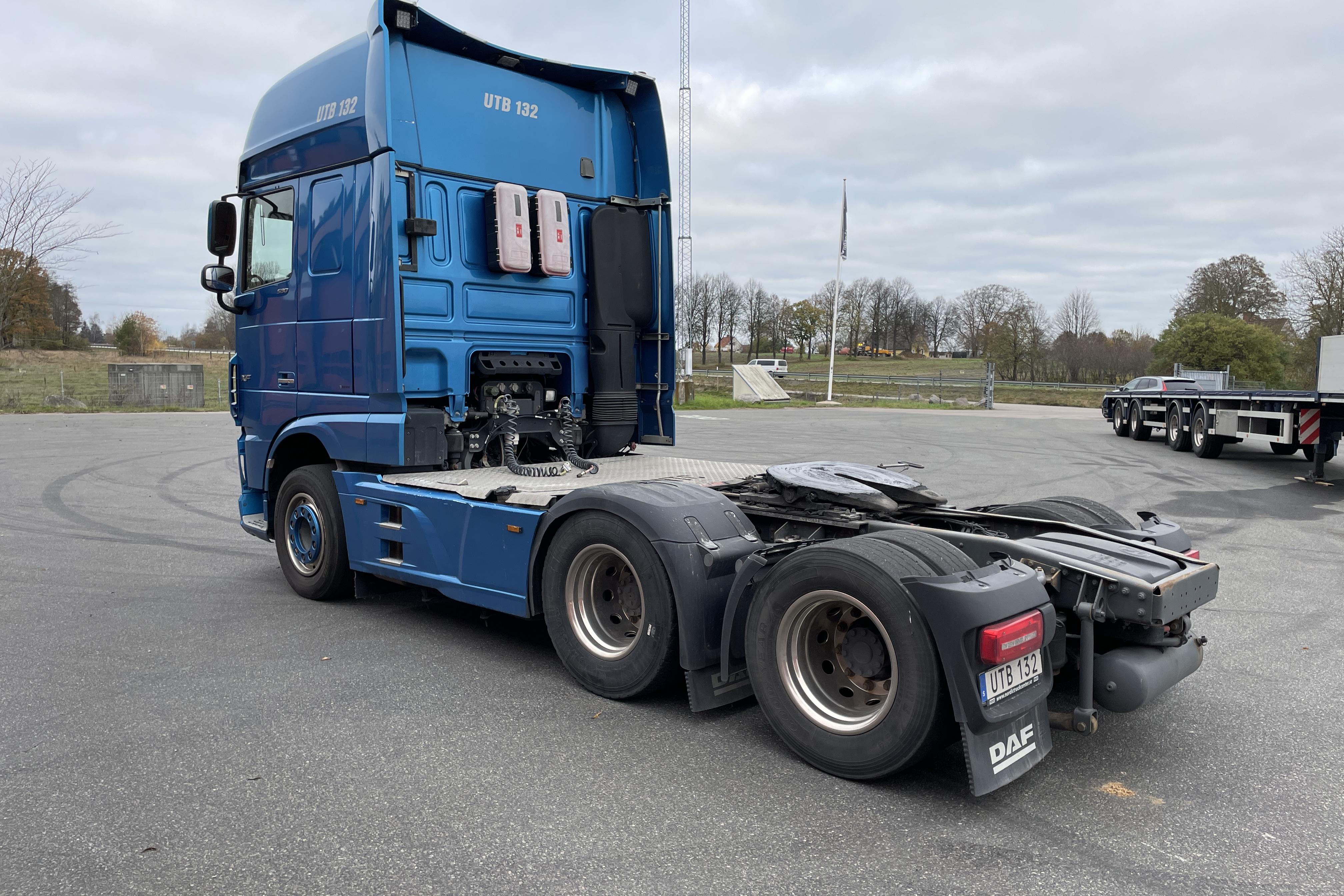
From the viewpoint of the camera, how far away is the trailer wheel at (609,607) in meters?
4.07

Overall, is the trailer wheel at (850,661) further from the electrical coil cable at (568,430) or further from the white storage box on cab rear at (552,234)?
the white storage box on cab rear at (552,234)

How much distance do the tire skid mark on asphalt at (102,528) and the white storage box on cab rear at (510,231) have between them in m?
3.80

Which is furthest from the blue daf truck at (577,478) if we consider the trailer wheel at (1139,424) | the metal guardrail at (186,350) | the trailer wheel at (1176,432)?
the metal guardrail at (186,350)

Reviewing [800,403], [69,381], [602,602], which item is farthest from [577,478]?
[69,381]

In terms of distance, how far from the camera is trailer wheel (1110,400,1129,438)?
861 inches

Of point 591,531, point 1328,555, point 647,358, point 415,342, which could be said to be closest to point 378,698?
point 591,531

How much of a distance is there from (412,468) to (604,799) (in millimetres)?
2980

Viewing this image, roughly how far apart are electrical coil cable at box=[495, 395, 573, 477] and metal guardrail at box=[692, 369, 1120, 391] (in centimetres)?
3925

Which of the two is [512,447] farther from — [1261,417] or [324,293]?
[1261,417]

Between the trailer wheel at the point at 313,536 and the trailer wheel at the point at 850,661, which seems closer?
the trailer wheel at the point at 850,661

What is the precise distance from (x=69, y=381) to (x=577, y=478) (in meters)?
41.2

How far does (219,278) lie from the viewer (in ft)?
22.5

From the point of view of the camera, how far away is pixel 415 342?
5.63 meters

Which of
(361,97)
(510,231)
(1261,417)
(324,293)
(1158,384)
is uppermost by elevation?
(361,97)
